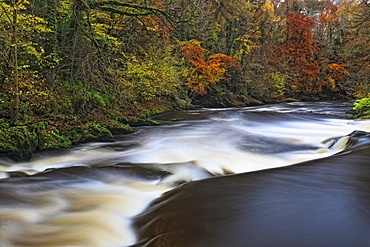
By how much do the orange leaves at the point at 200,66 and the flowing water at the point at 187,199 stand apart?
1279 centimetres

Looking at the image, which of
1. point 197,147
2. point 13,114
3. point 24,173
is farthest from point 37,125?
point 197,147

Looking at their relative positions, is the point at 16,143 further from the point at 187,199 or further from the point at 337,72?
the point at 337,72

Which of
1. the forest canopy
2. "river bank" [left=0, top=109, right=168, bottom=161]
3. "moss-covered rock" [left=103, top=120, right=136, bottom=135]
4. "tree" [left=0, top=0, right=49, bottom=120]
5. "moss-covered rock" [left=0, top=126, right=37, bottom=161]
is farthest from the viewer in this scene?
"moss-covered rock" [left=103, top=120, right=136, bottom=135]

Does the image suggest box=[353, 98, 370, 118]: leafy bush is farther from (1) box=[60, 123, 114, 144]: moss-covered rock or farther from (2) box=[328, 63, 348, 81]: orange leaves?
(2) box=[328, 63, 348, 81]: orange leaves

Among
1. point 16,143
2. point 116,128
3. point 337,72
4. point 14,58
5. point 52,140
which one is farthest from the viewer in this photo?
point 337,72

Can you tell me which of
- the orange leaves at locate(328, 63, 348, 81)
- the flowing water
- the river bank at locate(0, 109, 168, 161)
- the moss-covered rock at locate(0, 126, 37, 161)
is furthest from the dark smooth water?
the orange leaves at locate(328, 63, 348, 81)

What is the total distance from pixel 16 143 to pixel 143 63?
7404mm

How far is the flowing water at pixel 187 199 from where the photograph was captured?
3.00 metres

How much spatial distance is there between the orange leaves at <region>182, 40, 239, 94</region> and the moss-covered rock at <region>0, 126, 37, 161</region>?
521 inches

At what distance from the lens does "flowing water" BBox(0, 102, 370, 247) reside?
9.85 ft

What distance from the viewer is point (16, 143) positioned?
6191 mm

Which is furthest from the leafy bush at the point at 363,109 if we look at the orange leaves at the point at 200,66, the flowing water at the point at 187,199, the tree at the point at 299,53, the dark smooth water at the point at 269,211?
the tree at the point at 299,53

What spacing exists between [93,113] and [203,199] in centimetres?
622

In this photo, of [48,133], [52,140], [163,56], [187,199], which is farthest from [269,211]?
[163,56]
